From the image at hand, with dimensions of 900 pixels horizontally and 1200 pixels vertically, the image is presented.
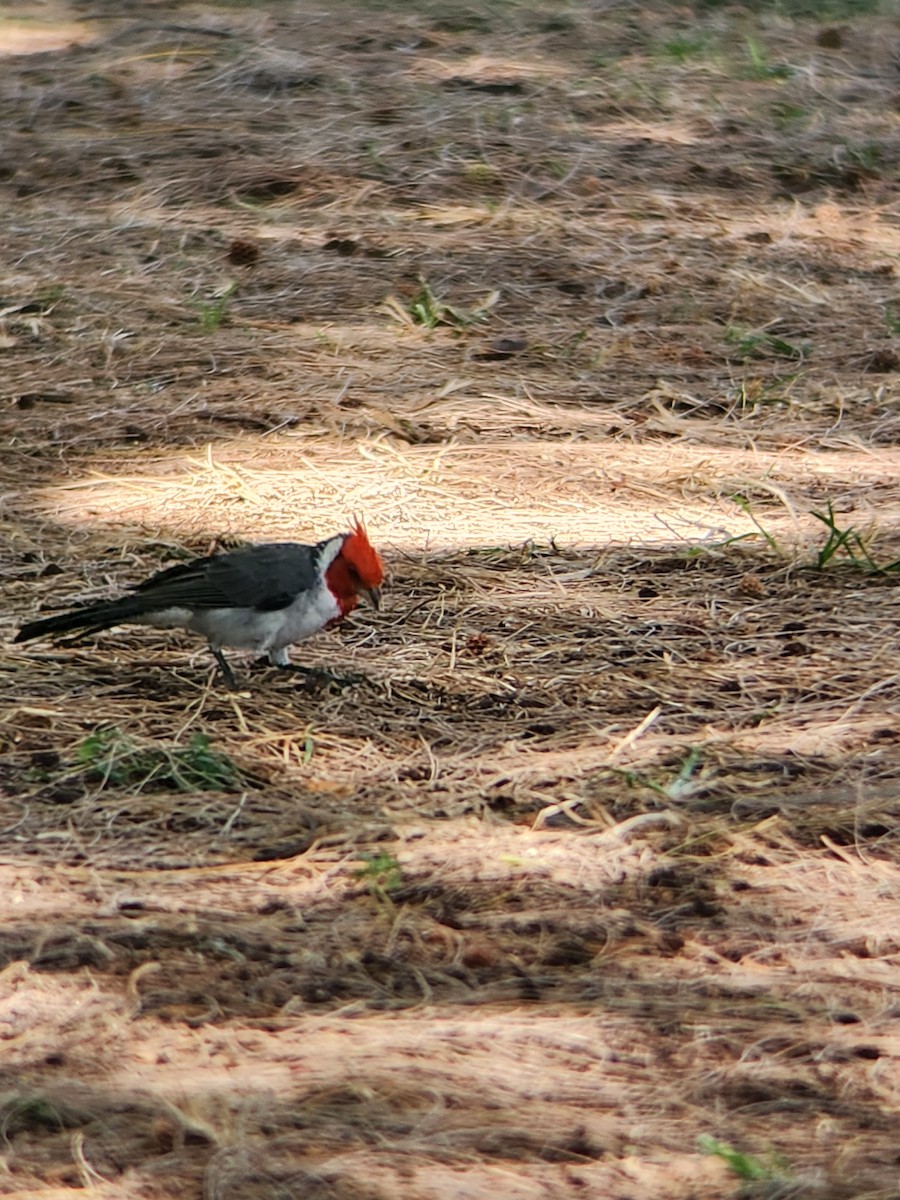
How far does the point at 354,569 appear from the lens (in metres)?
4.08

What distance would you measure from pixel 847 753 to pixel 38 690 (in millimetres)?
1885

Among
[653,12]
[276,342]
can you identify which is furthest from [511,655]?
[653,12]

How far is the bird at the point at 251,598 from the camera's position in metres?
4.04

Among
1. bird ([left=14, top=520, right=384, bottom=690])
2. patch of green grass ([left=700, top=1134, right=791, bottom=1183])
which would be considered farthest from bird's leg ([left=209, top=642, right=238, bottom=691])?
patch of green grass ([left=700, top=1134, right=791, bottom=1183])

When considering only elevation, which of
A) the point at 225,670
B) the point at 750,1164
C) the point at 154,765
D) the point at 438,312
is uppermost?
the point at 750,1164

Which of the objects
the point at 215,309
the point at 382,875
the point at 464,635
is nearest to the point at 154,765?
the point at 382,875

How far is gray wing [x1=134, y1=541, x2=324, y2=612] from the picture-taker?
159 inches

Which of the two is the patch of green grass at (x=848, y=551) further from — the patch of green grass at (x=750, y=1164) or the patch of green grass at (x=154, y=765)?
the patch of green grass at (x=750, y=1164)

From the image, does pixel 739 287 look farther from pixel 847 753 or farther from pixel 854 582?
pixel 847 753

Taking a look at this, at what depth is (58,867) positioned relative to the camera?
10.6 ft

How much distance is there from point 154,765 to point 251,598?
53 centimetres

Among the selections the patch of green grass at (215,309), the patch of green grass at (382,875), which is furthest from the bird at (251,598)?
the patch of green grass at (215,309)

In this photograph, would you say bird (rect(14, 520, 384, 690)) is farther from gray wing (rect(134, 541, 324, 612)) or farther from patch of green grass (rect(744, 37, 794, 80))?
patch of green grass (rect(744, 37, 794, 80))

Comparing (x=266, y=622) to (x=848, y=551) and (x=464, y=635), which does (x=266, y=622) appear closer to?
(x=464, y=635)
